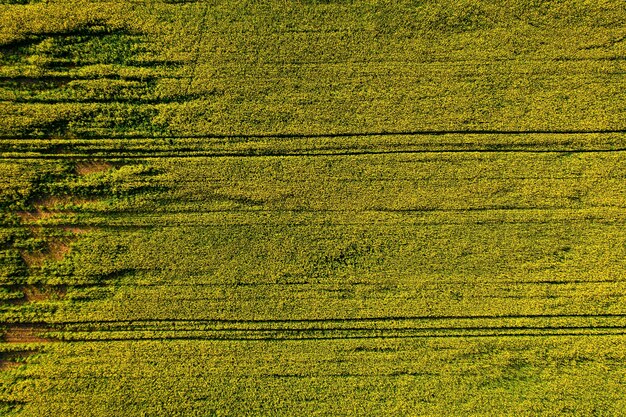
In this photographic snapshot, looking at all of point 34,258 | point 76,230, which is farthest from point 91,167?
point 34,258

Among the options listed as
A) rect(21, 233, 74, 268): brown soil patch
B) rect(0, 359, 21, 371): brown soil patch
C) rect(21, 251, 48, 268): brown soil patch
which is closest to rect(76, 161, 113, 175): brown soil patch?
rect(21, 233, 74, 268): brown soil patch

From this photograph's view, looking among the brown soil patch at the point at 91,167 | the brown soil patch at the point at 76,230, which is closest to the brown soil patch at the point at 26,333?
the brown soil patch at the point at 76,230

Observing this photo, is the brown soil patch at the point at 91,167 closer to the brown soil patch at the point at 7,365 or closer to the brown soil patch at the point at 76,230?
the brown soil patch at the point at 76,230

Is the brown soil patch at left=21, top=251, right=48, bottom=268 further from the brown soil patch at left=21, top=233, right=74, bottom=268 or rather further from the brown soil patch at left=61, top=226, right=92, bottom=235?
the brown soil patch at left=61, top=226, right=92, bottom=235

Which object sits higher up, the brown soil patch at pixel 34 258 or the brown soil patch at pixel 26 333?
the brown soil patch at pixel 34 258

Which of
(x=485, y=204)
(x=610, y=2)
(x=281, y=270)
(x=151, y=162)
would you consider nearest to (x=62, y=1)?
(x=151, y=162)

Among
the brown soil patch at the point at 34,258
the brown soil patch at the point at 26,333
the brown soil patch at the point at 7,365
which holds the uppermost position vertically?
the brown soil patch at the point at 34,258
